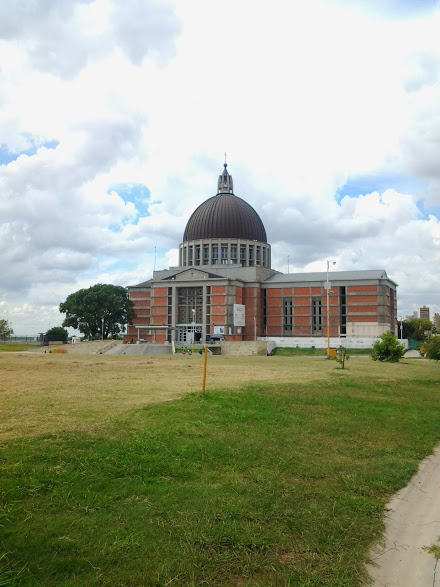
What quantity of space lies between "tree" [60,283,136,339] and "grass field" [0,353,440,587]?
76.4 metres

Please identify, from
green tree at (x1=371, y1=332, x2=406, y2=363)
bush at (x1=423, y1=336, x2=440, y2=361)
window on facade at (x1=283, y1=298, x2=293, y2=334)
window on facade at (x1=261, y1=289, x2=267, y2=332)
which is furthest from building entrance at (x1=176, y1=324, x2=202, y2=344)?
bush at (x1=423, y1=336, x2=440, y2=361)

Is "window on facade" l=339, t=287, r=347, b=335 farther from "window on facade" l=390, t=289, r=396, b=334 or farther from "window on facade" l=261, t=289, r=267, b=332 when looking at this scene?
"window on facade" l=261, t=289, r=267, b=332

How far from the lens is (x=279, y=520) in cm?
765

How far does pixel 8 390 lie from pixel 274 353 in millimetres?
66084

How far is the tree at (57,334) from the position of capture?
3684 inches

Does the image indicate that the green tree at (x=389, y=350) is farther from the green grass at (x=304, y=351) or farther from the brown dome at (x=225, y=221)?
the brown dome at (x=225, y=221)

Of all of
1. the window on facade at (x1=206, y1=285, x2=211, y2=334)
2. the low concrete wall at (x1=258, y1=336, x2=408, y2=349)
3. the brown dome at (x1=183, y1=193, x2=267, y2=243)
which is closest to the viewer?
the low concrete wall at (x1=258, y1=336, x2=408, y2=349)

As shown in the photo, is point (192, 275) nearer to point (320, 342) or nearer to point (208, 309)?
point (208, 309)

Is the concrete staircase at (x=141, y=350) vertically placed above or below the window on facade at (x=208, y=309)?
below

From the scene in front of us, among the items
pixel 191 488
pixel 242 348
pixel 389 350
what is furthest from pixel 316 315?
pixel 191 488

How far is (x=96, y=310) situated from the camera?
90.9m

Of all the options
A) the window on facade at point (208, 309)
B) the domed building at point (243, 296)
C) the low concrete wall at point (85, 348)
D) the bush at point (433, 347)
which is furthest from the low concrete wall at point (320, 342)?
the bush at point (433, 347)

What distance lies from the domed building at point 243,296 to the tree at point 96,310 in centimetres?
641

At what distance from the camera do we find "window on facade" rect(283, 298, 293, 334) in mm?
95812
